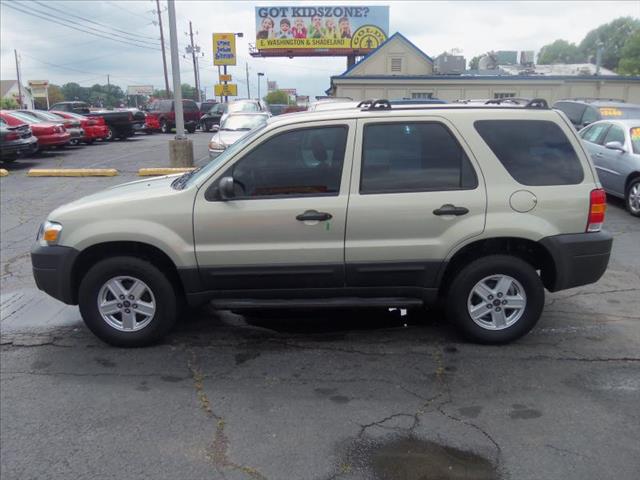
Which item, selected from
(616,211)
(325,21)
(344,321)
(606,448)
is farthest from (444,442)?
(325,21)

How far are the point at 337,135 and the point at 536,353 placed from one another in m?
2.31

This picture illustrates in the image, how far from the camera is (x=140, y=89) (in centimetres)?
11250

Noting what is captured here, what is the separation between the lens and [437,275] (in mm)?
4438

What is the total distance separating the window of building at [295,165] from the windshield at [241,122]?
11.4 meters

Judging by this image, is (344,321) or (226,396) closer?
(226,396)

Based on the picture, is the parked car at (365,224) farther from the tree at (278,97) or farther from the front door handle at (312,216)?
the tree at (278,97)

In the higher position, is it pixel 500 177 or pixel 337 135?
pixel 337 135

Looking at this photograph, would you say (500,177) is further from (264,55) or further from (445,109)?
(264,55)

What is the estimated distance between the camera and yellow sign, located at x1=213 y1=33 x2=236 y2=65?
4822 cm

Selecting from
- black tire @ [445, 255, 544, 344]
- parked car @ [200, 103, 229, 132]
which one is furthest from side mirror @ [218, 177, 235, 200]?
parked car @ [200, 103, 229, 132]

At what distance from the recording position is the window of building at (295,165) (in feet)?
14.3

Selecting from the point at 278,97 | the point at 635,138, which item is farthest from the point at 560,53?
the point at 635,138

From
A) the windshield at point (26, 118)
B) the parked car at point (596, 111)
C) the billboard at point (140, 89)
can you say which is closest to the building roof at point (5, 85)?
the billboard at point (140, 89)

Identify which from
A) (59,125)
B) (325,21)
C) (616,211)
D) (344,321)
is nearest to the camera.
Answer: (344,321)
